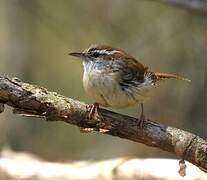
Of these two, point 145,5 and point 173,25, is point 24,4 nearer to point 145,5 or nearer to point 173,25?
point 145,5

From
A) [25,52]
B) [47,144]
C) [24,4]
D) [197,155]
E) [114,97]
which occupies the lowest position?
[197,155]

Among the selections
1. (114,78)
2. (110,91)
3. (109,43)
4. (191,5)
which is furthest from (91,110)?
(109,43)

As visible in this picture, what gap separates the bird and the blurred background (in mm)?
2734

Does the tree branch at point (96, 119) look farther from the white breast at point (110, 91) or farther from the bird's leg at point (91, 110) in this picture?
the white breast at point (110, 91)

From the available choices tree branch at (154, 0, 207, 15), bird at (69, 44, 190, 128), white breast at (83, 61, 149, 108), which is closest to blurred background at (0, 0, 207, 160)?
tree branch at (154, 0, 207, 15)

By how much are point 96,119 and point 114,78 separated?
63 cm

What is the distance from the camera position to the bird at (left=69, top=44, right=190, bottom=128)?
4547mm

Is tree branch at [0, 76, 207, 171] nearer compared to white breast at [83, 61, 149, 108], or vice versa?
tree branch at [0, 76, 207, 171]

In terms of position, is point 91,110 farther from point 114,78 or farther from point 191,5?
point 191,5

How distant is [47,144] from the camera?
9.34 metres

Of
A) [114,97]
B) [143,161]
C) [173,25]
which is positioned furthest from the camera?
[173,25]

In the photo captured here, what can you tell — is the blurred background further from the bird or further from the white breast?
the white breast

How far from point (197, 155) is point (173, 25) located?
4.14 meters

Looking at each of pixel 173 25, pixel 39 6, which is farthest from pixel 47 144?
pixel 173 25
